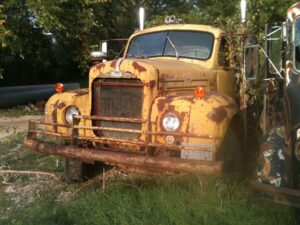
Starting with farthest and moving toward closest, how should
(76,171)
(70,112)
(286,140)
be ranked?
(76,171)
(70,112)
(286,140)

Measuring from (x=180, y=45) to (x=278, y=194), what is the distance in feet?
11.3

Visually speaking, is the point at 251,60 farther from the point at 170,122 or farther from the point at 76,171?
the point at 76,171

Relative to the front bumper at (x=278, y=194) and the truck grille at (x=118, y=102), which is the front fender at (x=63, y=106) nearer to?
the truck grille at (x=118, y=102)

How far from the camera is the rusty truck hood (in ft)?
20.5

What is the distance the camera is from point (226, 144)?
5.83m

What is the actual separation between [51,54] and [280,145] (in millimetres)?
16061

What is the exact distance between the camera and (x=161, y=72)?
642 cm

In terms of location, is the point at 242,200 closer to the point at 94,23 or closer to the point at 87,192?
the point at 87,192

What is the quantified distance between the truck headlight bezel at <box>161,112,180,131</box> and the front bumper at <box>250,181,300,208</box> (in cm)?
119

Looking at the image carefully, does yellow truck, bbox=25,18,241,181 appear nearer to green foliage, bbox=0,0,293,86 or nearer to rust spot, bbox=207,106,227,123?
rust spot, bbox=207,106,227,123

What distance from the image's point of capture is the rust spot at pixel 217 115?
5738 millimetres

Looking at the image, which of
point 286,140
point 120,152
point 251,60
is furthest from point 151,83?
point 286,140

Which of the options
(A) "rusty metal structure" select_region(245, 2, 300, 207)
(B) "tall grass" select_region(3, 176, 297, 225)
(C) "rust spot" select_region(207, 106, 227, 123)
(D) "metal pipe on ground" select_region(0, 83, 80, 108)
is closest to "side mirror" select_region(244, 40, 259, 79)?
(A) "rusty metal structure" select_region(245, 2, 300, 207)

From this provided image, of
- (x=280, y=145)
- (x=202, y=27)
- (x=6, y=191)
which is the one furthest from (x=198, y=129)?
(x=6, y=191)
